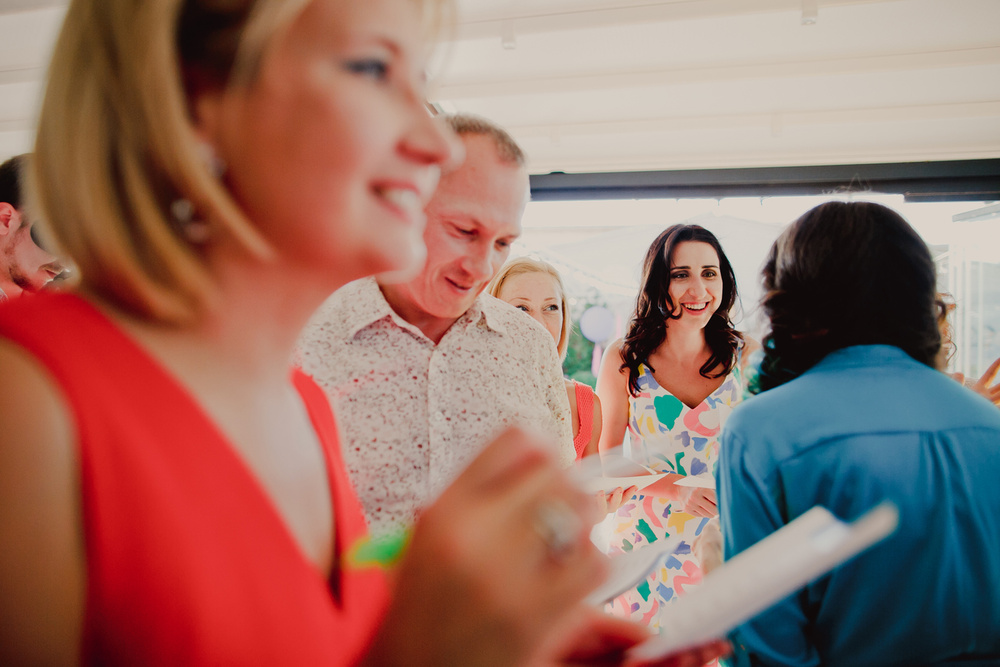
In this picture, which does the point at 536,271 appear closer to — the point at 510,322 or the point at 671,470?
the point at 671,470

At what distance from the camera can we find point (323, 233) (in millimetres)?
470

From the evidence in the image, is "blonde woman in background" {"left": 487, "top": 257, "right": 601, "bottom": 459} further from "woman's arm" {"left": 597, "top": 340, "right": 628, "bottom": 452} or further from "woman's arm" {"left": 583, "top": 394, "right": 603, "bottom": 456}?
"woman's arm" {"left": 597, "top": 340, "right": 628, "bottom": 452}

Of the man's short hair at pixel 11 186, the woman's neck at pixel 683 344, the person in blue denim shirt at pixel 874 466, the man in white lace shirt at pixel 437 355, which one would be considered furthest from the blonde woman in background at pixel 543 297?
the man's short hair at pixel 11 186

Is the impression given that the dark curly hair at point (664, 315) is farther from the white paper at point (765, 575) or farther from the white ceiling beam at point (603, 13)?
the white paper at point (765, 575)

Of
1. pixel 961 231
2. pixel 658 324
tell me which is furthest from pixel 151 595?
pixel 961 231

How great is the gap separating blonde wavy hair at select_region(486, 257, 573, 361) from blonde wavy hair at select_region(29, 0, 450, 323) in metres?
2.80

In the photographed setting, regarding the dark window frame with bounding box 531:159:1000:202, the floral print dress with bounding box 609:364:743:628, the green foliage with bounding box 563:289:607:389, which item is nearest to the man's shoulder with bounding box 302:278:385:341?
the floral print dress with bounding box 609:364:743:628

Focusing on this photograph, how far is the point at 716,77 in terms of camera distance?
335 centimetres

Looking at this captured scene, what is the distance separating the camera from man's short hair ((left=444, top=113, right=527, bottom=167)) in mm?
1190

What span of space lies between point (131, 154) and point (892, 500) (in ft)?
4.56

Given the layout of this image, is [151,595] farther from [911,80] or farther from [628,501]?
[911,80]

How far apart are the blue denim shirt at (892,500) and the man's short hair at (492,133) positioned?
792mm

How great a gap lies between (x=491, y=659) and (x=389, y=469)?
29.5 inches

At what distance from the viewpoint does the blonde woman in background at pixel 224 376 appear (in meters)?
0.35
